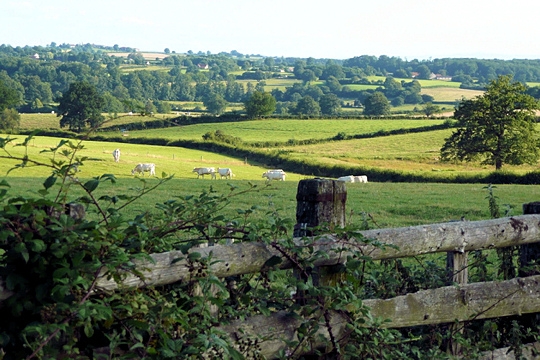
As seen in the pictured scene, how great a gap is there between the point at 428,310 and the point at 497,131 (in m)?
60.1

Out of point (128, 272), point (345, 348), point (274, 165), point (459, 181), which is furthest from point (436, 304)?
point (274, 165)

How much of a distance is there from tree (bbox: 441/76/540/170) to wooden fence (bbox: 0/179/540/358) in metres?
57.3

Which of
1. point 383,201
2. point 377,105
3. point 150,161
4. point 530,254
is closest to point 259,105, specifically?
point 377,105

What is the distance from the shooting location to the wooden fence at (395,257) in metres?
4.08

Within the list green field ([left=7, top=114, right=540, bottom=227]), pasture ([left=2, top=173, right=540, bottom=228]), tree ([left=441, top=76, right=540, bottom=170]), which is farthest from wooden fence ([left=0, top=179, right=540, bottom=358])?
tree ([left=441, top=76, right=540, bottom=170])

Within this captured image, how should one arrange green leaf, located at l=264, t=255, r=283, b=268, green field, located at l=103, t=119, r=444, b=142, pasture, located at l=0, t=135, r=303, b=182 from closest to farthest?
1. green leaf, located at l=264, t=255, r=283, b=268
2. pasture, located at l=0, t=135, r=303, b=182
3. green field, located at l=103, t=119, r=444, b=142

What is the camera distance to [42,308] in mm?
3311

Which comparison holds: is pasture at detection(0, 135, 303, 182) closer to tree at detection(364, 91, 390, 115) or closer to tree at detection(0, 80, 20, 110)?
tree at detection(0, 80, 20, 110)

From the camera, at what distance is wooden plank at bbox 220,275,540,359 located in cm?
428

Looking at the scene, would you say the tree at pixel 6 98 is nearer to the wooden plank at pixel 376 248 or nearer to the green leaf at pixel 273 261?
the wooden plank at pixel 376 248

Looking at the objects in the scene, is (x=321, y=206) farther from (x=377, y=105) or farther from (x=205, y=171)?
(x=377, y=105)

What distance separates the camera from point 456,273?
5555 millimetres

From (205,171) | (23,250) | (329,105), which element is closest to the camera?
(23,250)

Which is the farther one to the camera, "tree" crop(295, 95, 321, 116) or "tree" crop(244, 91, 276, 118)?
"tree" crop(295, 95, 321, 116)
